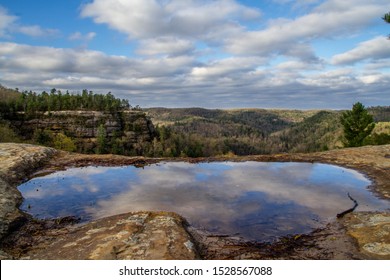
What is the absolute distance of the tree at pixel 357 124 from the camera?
37.3 metres

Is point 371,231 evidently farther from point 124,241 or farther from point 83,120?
point 83,120

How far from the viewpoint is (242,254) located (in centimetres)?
555

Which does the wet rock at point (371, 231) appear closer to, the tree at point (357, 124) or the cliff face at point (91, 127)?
the tree at point (357, 124)

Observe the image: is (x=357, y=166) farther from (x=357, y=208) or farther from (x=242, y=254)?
(x=242, y=254)

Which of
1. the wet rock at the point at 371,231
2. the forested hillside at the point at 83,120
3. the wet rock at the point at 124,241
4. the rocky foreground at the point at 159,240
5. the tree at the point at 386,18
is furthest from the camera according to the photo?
the forested hillside at the point at 83,120

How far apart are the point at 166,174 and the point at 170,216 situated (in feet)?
16.9

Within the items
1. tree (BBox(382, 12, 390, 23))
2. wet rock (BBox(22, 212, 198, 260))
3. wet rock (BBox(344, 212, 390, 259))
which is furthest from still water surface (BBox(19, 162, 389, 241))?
tree (BBox(382, 12, 390, 23))

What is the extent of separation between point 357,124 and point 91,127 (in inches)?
4116

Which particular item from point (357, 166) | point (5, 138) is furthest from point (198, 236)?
point (5, 138)

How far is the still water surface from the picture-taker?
23.8 feet

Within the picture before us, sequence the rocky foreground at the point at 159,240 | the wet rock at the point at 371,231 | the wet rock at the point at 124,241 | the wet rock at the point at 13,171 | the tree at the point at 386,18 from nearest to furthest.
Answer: the wet rock at the point at 124,241, the rocky foreground at the point at 159,240, the wet rock at the point at 371,231, the wet rock at the point at 13,171, the tree at the point at 386,18

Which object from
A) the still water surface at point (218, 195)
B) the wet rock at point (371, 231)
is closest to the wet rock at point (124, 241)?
the still water surface at point (218, 195)

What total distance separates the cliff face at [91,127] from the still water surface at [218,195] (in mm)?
101541

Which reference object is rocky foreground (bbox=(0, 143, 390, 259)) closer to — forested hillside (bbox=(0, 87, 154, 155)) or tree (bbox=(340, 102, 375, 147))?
tree (bbox=(340, 102, 375, 147))
